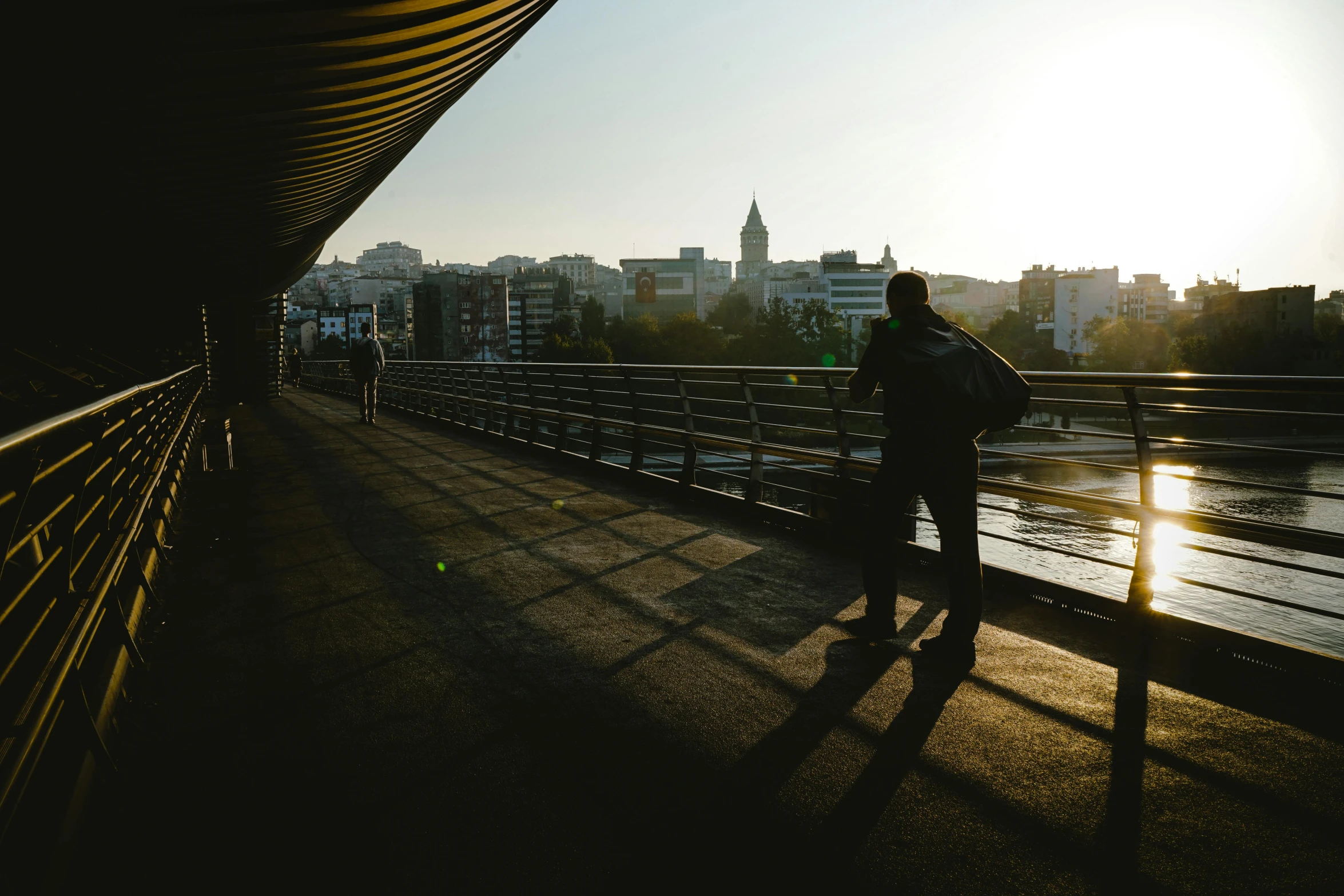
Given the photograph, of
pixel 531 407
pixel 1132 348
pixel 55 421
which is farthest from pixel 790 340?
pixel 55 421

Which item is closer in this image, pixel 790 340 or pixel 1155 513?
pixel 1155 513

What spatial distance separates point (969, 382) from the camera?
4395 mm

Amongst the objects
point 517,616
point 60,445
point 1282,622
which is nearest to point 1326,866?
point 1282,622

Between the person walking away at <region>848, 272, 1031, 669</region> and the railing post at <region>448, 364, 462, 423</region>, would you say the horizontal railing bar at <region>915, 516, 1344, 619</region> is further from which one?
the railing post at <region>448, 364, 462, 423</region>

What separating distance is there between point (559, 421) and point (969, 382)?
10.1 metres

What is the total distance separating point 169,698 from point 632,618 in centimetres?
239

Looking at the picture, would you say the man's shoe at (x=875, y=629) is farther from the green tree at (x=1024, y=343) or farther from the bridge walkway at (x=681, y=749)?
the green tree at (x=1024, y=343)

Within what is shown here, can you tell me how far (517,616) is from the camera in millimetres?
5578

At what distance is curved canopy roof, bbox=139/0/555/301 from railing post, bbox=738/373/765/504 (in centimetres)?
383

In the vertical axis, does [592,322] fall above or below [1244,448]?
above

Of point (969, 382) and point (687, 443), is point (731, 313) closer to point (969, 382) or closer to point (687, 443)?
point (687, 443)

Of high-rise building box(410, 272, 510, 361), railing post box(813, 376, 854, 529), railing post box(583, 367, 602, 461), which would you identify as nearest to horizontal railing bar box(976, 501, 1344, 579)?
railing post box(813, 376, 854, 529)

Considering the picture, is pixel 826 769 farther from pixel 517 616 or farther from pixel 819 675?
pixel 517 616

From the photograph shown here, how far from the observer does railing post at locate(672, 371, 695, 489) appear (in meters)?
10.1
